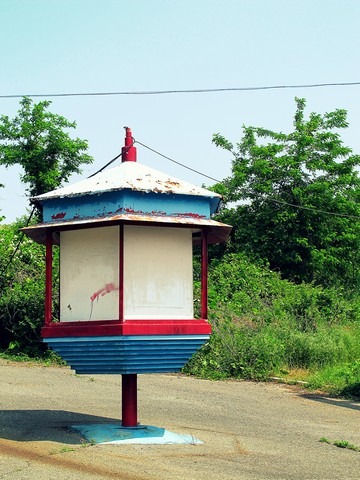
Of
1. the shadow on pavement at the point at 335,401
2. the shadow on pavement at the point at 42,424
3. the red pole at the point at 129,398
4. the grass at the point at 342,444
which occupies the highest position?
the red pole at the point at 129,398

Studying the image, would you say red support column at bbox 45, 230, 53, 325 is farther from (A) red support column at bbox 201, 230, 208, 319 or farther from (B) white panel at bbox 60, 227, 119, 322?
(A) red support column at bbox 201, 230, 208, 319

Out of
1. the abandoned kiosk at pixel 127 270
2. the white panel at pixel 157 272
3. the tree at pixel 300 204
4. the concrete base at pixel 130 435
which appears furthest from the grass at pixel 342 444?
the tree at pixel 300 204

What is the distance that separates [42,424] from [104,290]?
2.20m

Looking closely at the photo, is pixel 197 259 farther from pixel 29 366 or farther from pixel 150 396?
pixel 150 396

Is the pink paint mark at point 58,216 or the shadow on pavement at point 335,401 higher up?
the pink paint mark at point 58,216

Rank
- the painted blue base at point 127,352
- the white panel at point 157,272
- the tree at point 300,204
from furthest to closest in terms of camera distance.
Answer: the tree at point 300,204 → the white panel at point 157,272 → the painted blue base at point 127,352

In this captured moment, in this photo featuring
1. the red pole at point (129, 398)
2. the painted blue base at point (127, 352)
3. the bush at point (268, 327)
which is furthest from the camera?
the bush at point (268, 327)

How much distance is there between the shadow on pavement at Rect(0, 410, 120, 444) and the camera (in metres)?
9.47

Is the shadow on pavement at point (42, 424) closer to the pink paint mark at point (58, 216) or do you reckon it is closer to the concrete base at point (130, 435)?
the concrete base at point (130, 435)

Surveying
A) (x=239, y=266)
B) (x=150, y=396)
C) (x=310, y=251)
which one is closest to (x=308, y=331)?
(x=239, y=266)

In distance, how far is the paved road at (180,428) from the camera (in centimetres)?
810

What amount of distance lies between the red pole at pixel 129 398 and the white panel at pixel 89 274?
0.84 meters

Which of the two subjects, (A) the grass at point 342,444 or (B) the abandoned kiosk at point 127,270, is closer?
(B) the abandoned kiosk at point 127,270

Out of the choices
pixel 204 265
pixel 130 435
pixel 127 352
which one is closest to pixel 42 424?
pixel 130 435
